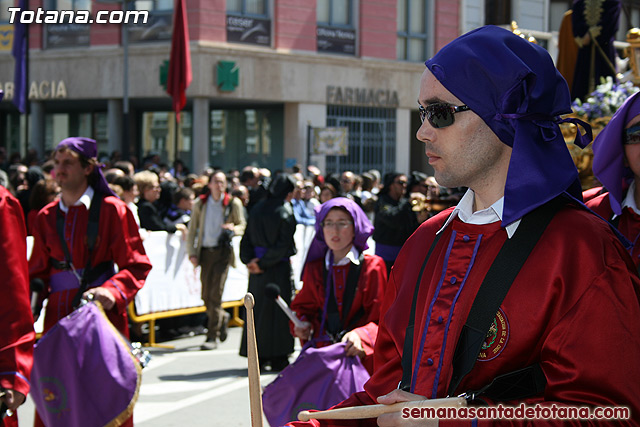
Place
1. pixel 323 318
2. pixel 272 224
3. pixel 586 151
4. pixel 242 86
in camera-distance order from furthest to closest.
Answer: pixel 242 86, pixel 272 224, pixel 586 151, pixel 323 318

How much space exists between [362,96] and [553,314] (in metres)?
25.2

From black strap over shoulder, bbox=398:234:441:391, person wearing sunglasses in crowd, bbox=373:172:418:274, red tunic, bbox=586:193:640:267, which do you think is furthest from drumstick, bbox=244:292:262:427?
person wearing sunglasses in crowd, bbox=373:172:418:274

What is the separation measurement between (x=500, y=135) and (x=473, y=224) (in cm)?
27

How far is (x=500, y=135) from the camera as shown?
2309 mm

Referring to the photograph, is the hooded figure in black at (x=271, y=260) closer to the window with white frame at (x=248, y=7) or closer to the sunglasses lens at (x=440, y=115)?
the sunglasses lens at (x=440, y=115)

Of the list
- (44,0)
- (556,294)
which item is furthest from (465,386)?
(44,0)

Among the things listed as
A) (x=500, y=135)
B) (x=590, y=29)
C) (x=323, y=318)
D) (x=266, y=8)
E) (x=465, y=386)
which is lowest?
(x=323, y=318)

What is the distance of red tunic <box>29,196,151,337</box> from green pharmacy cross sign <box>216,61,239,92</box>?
1862 centimetres

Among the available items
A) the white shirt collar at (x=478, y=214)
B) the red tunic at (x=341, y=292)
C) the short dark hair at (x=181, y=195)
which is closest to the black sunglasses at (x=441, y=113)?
the white shirt collar at (x=478, y=214)

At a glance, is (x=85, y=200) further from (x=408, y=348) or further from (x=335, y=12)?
(x=335, y=12)

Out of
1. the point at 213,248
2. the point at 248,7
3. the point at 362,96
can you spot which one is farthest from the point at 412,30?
the point at 213,248

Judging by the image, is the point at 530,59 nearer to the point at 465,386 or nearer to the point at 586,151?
the point at 465,386

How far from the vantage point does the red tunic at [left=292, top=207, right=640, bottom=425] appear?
79.4 inches

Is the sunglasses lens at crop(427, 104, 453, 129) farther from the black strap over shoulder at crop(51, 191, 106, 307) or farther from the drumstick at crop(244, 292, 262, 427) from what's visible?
the black strap over shoulder at crop(51, 191, 106, 307)
